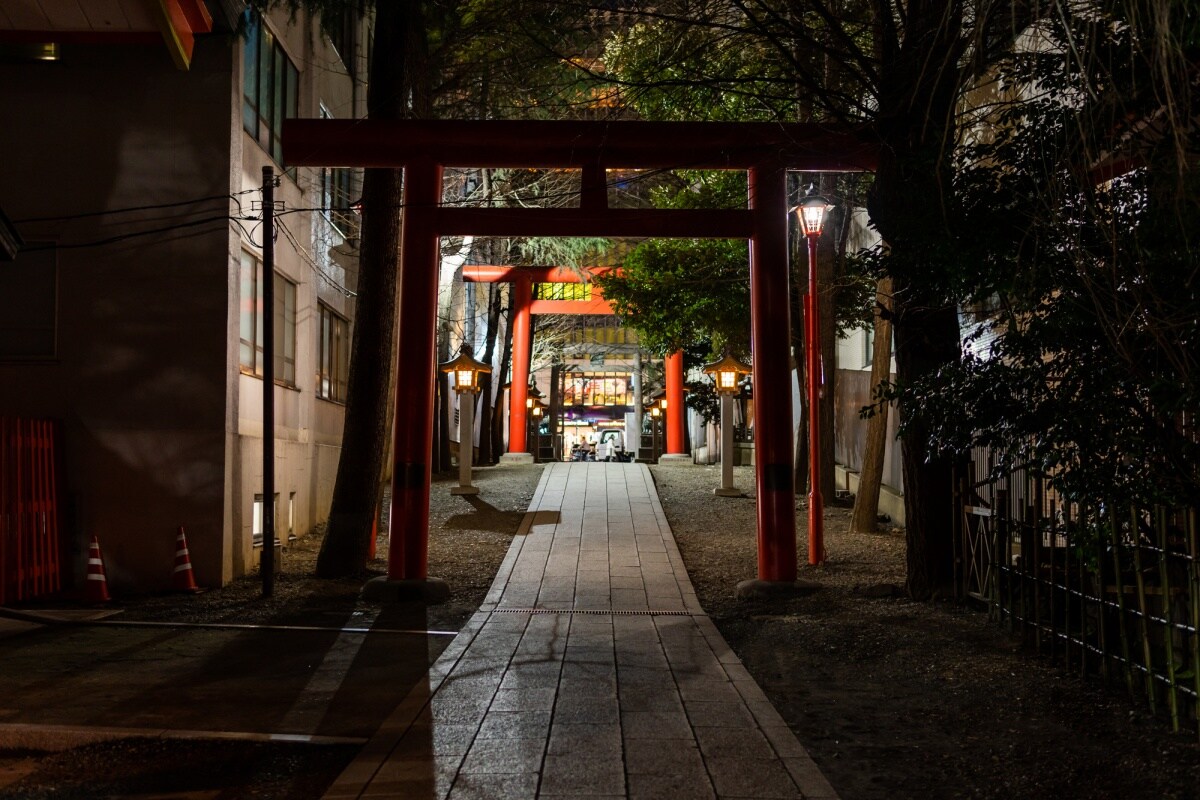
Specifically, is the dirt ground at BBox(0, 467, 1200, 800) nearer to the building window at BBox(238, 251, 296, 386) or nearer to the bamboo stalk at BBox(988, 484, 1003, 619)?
the bamboo stalk at BBox(988, 484, 1003, 619)

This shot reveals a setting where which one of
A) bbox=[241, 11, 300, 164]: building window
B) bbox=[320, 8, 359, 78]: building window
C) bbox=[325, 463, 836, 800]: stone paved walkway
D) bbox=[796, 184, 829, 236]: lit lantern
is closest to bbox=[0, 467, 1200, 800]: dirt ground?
bbox=[325, 463, 836, 800]: stone paved walkway

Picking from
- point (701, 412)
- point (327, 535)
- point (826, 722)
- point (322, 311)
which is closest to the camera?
point (826, 722)

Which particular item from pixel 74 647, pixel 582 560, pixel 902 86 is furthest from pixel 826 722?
pixel 582 560

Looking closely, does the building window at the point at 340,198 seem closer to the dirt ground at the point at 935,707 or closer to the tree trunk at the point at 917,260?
the dirt ground at the point at 935,707

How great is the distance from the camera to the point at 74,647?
394 inches

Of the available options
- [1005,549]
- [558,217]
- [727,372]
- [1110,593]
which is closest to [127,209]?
[558,217]

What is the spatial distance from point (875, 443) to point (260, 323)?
30.4 feet

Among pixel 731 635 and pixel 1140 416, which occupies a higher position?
pixel 1140 416

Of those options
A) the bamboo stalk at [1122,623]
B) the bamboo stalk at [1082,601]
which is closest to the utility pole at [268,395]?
the bamboo stalk at [1082,601]

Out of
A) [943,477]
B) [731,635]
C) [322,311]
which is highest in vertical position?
[322,311]

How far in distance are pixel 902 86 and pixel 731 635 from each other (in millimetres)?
5386

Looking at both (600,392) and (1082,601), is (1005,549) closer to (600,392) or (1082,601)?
(1082,601)

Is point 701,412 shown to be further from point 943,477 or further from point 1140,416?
point 1140,416

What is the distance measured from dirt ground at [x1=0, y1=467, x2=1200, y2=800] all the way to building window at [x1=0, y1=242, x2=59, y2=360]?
3567mm
